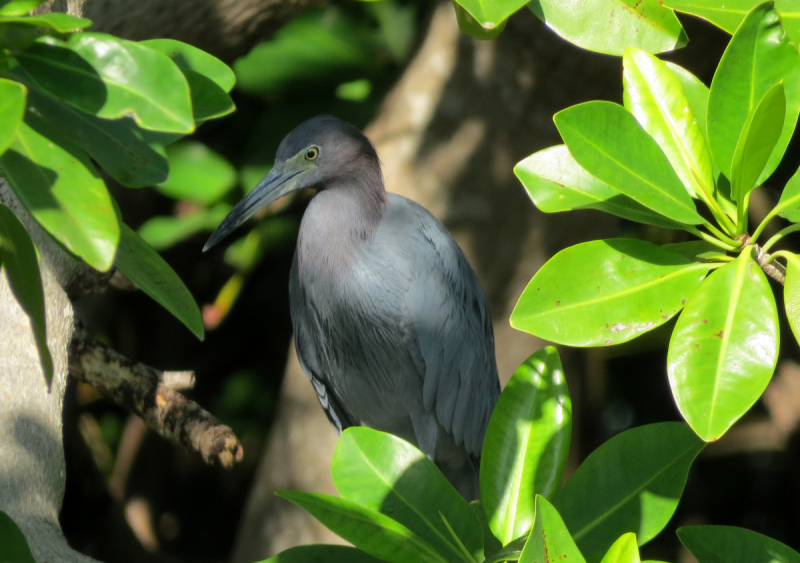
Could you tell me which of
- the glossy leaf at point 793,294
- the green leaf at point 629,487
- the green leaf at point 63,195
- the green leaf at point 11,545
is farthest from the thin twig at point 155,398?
the glossy leaf at point 793,294

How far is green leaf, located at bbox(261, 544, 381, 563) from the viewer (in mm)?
1138

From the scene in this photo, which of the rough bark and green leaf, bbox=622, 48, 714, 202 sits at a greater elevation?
green leaf, bbox=622, 48, 714, 202

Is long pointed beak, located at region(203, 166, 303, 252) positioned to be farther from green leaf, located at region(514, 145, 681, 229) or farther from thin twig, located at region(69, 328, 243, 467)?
green leaf, located at region(514, 145, 681, 229)

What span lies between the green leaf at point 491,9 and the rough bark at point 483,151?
2.06 m

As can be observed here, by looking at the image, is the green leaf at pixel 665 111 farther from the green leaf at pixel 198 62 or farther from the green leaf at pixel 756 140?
the green leaf at pixel 198 62

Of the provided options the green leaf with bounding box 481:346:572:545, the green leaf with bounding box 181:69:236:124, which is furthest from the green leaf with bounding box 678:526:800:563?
the green leaf with bounding box 181:69:236:124

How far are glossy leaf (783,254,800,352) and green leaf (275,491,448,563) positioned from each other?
57 centimetres

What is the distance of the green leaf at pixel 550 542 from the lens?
0.86m

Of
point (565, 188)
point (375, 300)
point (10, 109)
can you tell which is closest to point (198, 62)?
point (10, 109)

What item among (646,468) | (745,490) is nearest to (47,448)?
(646,468)

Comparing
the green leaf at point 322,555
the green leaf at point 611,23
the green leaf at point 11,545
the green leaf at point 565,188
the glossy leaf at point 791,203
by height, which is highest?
the green leaf at point 611,23

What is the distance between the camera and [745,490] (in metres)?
3.85

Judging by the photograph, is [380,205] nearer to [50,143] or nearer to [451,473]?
[451,473]

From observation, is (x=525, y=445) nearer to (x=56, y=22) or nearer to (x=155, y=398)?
(x=56, y=22)
